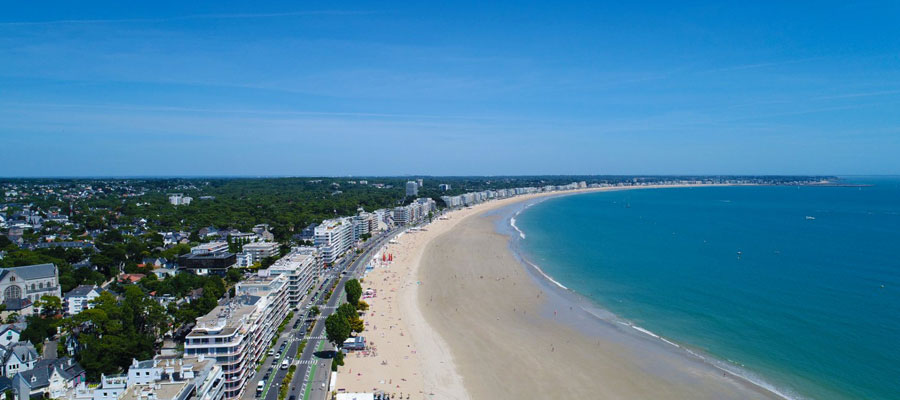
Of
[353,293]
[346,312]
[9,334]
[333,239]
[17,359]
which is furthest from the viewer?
[333,239]

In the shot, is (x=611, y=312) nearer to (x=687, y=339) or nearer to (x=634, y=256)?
(x=687, y=339)

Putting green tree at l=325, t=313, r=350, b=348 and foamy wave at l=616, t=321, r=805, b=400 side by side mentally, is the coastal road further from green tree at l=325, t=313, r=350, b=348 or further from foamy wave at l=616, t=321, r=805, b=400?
foamy wave at l=616, t=321, r=805, b=400

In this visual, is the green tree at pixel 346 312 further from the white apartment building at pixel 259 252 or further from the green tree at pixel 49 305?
the white apartment building at pixel 259 252

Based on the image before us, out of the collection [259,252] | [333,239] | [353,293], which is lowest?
[353,293]

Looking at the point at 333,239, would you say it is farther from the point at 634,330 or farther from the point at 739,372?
the point at 739,372

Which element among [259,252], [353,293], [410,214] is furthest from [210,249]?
[410,214]

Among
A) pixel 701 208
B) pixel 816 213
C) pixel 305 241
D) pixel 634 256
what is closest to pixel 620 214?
pixel 701 208

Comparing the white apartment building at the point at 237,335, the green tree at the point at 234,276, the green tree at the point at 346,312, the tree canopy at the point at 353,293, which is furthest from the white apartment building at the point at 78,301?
the green tree at the point at 346,312
